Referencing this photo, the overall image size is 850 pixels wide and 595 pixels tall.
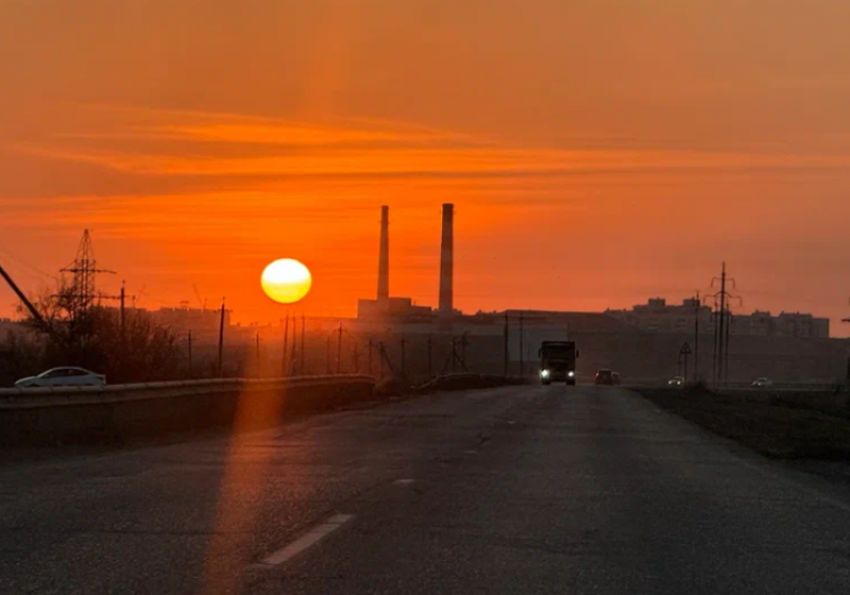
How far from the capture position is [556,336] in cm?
17750

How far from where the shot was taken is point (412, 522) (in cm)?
1077

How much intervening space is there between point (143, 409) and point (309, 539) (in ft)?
42.2

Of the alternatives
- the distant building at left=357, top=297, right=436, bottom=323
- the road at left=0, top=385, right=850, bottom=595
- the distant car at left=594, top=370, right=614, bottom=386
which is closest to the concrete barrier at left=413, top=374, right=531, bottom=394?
the distant car at left=594, top=370, right=614, bottom=386

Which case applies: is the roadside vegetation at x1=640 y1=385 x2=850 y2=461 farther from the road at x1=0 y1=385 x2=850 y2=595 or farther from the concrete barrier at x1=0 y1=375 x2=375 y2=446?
the concrete barrier at x1=0 y1=375 x2=375 y2=446

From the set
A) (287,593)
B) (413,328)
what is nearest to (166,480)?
(287,593)

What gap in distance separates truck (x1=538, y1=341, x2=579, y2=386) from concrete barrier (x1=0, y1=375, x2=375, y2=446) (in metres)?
60.2

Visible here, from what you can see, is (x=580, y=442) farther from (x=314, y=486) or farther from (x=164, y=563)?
(x=164, y=563)

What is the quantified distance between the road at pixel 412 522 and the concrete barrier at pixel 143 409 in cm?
167

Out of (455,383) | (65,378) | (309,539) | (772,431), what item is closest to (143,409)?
(309,539)

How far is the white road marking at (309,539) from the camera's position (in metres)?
8.77

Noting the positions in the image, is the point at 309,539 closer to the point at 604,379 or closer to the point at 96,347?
the point at 96,347

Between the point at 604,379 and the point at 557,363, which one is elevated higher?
the point at 557,363

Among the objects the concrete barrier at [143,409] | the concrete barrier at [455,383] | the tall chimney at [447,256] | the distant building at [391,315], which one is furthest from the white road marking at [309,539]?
the distant building at [391,315]

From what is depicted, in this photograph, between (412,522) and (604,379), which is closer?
(412,522)
